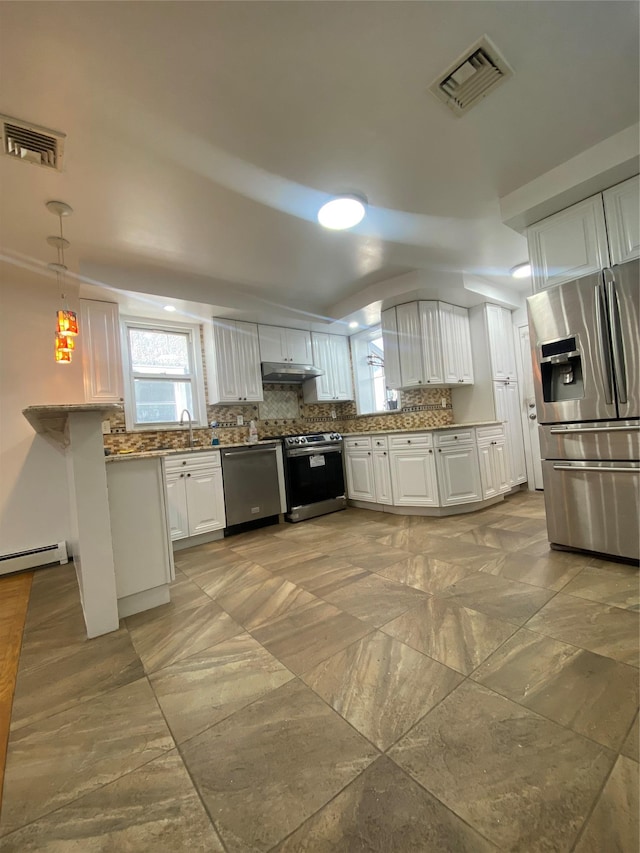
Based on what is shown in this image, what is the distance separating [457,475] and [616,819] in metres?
2.95

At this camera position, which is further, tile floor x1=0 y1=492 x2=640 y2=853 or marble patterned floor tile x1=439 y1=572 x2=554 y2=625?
marble patterned floor tile x1=439 y1=572 x2=554 y2=625

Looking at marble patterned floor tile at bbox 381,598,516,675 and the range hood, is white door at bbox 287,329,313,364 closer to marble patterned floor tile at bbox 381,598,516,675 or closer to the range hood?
the range hood

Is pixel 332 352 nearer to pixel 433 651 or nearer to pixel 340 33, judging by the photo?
pixel 340 33

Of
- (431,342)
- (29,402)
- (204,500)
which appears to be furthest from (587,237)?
(29,402)

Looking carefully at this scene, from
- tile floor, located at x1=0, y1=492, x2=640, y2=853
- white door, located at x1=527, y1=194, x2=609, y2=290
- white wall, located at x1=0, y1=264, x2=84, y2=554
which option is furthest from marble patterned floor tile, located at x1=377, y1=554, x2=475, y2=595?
white wall, located at x1=0, y1=264, x2=84, y2=554

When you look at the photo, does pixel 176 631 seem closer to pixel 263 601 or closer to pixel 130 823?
pixel 263 601

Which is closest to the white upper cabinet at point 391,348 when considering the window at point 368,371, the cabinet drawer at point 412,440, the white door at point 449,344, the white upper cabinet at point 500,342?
the white door at point 449,344

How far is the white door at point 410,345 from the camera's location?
4.00 meters

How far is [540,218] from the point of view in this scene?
246 cm

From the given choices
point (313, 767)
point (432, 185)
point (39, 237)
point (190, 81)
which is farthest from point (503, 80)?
point (39, 237)

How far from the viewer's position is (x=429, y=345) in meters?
3.99

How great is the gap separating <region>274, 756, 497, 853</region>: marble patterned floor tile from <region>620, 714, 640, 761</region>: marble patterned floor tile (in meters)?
0.53

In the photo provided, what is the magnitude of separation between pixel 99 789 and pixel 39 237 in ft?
10.6

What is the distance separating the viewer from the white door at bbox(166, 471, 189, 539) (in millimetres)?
3160
